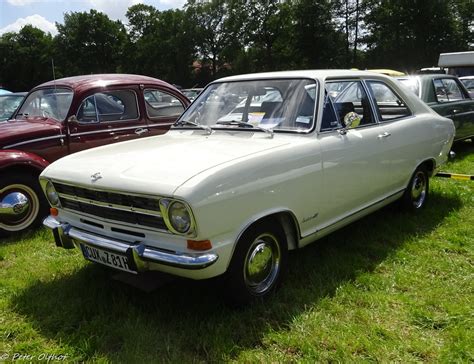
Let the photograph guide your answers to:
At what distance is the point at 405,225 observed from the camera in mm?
4711

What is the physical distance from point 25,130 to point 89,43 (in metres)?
58.5

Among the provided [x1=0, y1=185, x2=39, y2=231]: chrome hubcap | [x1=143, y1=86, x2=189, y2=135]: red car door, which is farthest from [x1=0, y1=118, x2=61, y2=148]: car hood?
[x1=143, y1=86, x2=189, y2=135]: red car door

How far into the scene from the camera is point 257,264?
10.3 ft

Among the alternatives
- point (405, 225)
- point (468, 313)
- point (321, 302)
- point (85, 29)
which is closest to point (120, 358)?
point (321, 302)

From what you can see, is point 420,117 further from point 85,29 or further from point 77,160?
point 85,29

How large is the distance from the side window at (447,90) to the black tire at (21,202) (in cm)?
633

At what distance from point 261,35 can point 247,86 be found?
48.9 metres

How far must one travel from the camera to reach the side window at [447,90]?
7.78 meters

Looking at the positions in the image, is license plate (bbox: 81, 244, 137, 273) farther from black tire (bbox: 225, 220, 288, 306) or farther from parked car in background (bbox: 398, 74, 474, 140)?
parked car in background (bbox: 398, 74, 474, 140)

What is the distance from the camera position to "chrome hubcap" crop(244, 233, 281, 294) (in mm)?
3070

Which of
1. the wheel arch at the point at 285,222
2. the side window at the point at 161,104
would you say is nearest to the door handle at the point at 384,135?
the wheel arch at the point at 285,222

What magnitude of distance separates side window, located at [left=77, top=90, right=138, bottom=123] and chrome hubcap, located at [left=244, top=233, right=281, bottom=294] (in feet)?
11.4

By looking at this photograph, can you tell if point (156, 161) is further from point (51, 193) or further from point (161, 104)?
point (161, 104)

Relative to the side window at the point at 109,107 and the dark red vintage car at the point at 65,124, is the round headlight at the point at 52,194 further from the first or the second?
the side window at the point at 109,107
